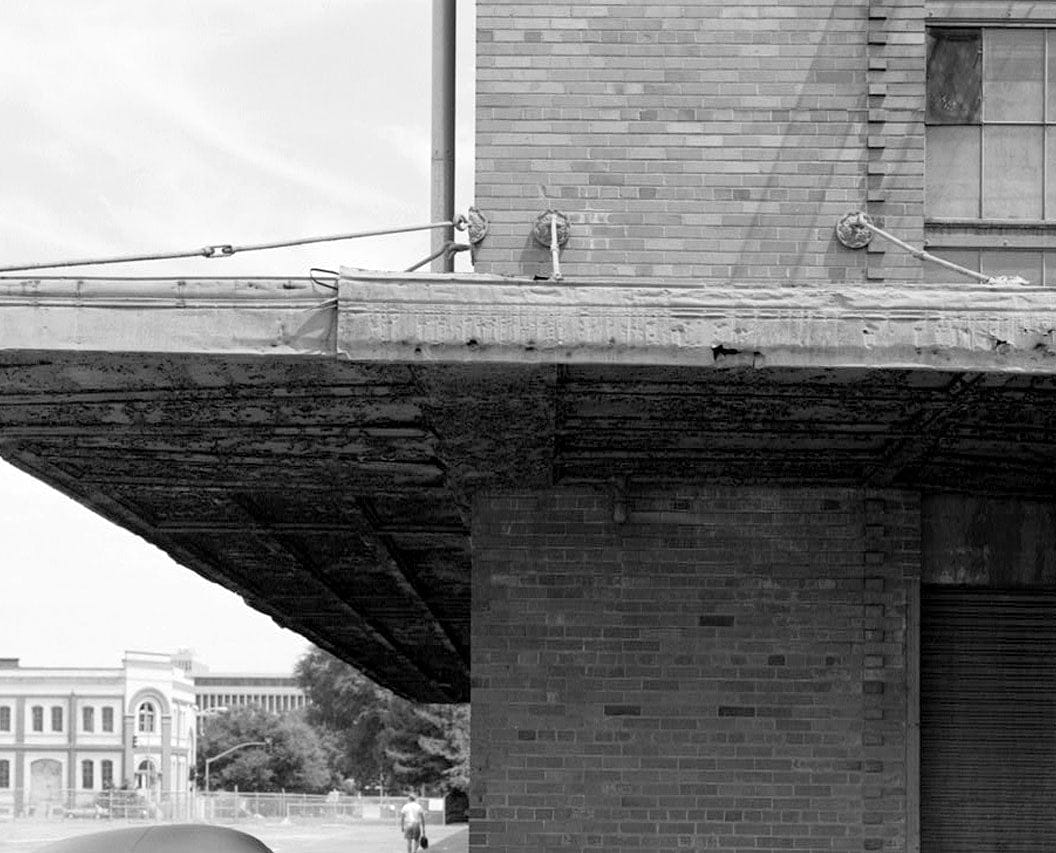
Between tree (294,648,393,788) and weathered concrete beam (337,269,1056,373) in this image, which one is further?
tree (294,648,393,788)

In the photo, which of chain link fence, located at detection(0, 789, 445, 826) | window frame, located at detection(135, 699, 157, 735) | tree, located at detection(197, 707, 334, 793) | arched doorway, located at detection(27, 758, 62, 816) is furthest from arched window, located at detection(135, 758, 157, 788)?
chain link fence, located at detection(0, 789, 445, 826)

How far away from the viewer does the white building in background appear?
15675cm

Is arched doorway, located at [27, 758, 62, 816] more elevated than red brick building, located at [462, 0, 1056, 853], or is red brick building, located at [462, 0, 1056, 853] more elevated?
red brick building, located at [462, 0, 1056, 853]

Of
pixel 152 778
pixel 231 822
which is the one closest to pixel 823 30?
pixel 231 822

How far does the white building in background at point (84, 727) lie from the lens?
156750 millimetres

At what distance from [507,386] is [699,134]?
236cm

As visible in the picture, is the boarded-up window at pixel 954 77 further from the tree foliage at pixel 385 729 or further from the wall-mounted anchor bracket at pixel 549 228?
the tree foliage at pixel 385 729

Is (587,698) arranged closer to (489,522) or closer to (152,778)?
(489,522)

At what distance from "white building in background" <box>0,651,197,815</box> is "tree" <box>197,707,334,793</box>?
434cm

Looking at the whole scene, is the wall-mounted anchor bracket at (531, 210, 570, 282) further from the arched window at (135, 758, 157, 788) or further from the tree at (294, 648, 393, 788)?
the arched window at (135, 758, 157, 788)

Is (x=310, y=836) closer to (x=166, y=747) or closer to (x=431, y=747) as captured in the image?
(x=431, y=747)

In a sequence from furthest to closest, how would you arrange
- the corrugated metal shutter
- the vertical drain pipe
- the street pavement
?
the street pavement < the corrugated metal shutter < the vertical drain pipe

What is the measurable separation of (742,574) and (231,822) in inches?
3301

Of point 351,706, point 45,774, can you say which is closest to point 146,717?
point 45,774
